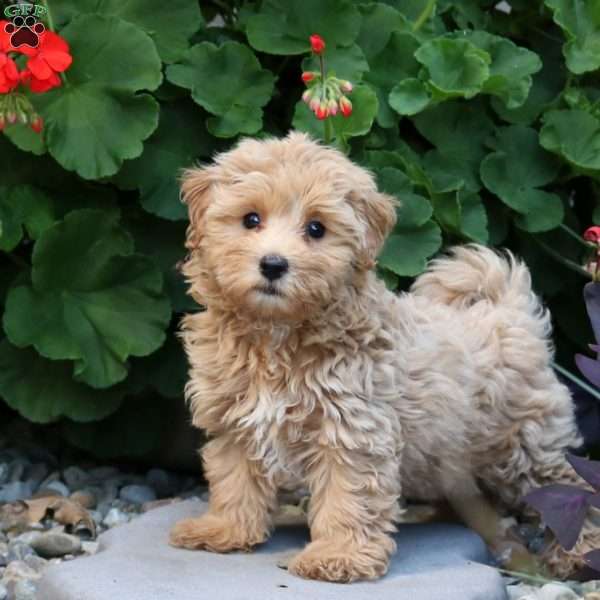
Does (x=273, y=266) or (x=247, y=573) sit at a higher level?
(x=273, y=266)

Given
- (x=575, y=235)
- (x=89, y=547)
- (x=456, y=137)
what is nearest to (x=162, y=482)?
(x=89, y=547)

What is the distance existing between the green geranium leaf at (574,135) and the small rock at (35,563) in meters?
2.41

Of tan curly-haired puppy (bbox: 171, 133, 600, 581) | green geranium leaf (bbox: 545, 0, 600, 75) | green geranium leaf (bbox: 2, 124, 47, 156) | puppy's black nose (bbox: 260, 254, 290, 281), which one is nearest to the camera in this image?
puppy's black nose (bbox: 260, 254, 290, 281)

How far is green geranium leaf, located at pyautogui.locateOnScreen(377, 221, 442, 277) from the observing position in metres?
4.85

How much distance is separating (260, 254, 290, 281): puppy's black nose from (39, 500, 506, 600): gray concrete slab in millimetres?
832

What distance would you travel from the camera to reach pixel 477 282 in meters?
4.55

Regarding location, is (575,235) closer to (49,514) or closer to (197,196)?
(197,196)

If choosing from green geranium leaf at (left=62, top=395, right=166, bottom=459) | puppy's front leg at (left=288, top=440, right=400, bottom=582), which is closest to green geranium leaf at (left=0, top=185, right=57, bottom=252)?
green geranium leaf at (left=62, top=395, right=166, bottom=459)

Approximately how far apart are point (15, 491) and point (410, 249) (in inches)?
69.0

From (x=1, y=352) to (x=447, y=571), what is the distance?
1.92m

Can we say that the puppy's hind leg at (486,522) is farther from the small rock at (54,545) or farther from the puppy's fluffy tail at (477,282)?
the small rock at (54,545)

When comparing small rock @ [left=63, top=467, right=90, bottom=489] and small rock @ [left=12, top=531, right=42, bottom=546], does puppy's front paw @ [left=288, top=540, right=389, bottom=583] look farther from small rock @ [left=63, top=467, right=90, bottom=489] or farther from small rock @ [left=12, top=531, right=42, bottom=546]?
small rock @ [left=63, top=467, right=90, bottom=489]

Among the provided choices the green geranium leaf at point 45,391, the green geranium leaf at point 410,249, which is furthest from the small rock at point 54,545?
the green geranium leaf at point 410,249

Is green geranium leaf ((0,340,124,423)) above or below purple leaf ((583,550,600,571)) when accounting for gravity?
below
